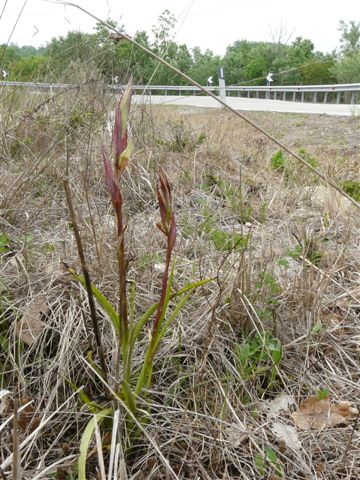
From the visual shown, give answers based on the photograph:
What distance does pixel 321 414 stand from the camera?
1.34 metres

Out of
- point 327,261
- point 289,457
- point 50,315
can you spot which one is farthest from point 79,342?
point 327,261

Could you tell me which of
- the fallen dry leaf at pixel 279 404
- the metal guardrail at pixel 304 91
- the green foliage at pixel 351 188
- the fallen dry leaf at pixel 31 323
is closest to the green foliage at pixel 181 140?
the green foliage at pixel 351 188

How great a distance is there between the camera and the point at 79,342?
1.43 meters

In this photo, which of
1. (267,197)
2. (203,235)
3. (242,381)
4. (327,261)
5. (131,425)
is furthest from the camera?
(267,197)

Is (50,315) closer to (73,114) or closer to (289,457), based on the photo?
(289,457)

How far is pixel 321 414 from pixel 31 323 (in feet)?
3.03

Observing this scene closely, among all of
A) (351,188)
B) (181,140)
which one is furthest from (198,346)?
(181,140)

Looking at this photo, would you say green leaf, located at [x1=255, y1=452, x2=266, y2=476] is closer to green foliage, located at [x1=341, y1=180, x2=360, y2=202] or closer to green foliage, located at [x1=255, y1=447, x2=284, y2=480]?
green foliage, located at [x1=255, y1=447, x2=284, y2=480]

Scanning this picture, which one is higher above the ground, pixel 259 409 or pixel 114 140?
pixel 114 140

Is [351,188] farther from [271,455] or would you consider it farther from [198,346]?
[271,455]

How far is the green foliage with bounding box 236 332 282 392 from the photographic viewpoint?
54.7 inches

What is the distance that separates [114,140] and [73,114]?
2614mm

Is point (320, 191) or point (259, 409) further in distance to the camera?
point (320, 191)

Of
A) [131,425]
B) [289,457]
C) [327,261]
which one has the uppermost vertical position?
[327,261]
